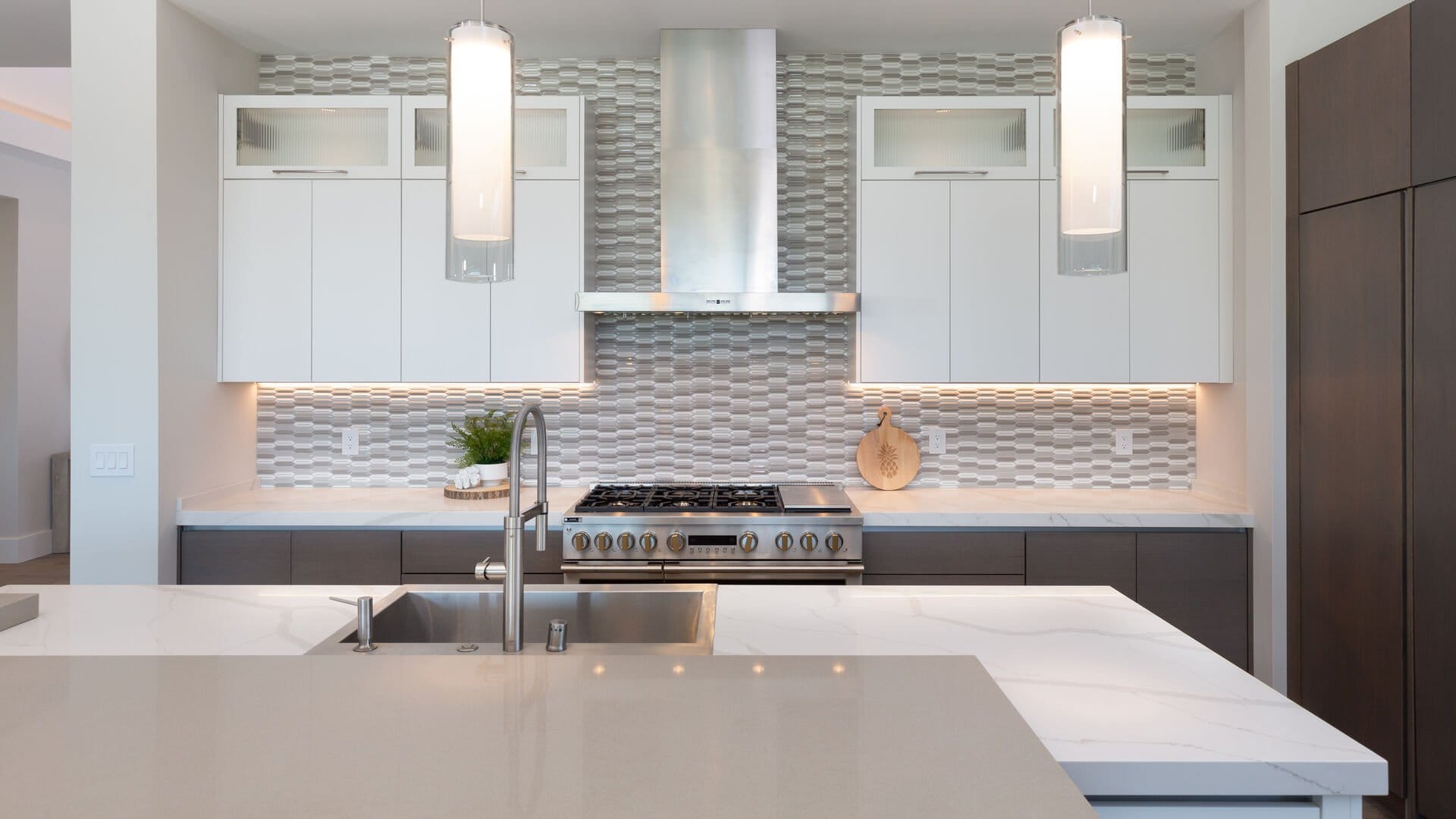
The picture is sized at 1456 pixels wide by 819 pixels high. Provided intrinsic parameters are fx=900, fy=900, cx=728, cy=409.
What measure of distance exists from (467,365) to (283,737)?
258 centimetres

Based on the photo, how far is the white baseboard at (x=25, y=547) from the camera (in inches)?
240

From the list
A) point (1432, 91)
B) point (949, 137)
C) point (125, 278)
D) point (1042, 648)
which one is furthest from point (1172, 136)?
point (125, 278)

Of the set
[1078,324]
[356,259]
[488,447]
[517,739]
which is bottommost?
[517,739]

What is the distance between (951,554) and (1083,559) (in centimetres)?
46

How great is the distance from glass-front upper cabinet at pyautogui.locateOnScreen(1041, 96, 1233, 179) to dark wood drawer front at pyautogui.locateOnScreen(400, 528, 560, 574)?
7.68 feet

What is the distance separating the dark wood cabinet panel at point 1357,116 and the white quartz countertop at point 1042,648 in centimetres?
163

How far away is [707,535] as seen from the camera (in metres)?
3.05

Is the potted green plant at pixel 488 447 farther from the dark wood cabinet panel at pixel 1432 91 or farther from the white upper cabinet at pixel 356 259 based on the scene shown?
the dark wood cabinet panel at pixel 1432 91

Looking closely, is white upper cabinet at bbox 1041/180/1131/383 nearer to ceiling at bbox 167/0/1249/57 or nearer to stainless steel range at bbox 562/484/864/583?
ceiling at bbox 167/0/1249/57

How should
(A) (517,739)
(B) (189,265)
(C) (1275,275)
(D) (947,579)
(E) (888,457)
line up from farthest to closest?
(E) (888,457), (B) (189,265), (D) (947,579), (C) (1275,275), (A) (517,739)

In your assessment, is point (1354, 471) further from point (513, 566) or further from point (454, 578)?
point (454, 578)

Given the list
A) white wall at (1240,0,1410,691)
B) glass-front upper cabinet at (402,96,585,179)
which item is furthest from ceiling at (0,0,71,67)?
white wall at (1240,0,1410,691)

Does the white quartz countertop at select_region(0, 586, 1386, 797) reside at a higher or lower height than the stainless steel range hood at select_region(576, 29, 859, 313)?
lower

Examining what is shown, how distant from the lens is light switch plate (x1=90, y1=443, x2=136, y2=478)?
3.11 metres
